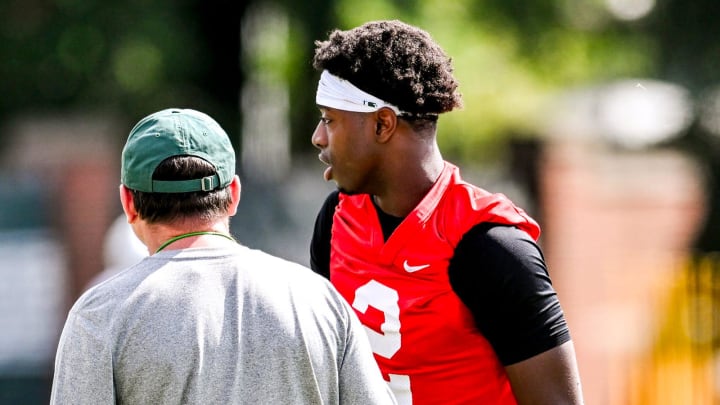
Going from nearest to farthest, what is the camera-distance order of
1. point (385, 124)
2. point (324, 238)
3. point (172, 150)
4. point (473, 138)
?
1. point (172, 150)
2. point (385, 124)
3. point (324, 238)
4. point (473, 138)

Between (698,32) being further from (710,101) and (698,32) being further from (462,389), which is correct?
(462,389)

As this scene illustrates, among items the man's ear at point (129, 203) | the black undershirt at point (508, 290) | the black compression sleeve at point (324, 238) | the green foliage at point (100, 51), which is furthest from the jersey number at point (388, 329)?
the green foliage at point (100, 51)

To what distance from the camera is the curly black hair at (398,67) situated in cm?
343

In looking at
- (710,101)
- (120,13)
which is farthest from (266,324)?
(120,13)

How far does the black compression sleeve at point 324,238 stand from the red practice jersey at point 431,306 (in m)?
0.36

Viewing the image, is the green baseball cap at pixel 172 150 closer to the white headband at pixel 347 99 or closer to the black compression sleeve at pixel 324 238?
the white headband at pixel 347 99

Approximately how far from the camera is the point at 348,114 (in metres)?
3.46

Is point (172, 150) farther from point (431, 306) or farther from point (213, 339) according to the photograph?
point (431, 306)

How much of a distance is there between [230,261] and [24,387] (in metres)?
8.00

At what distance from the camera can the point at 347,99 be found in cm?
345

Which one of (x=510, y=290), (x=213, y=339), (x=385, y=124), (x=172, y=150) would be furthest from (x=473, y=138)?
(x=213, y=339)

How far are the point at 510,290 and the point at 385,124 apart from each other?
63 cm

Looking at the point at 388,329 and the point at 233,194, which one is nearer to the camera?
the point at 233,194

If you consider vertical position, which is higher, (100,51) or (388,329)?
(100,51)
